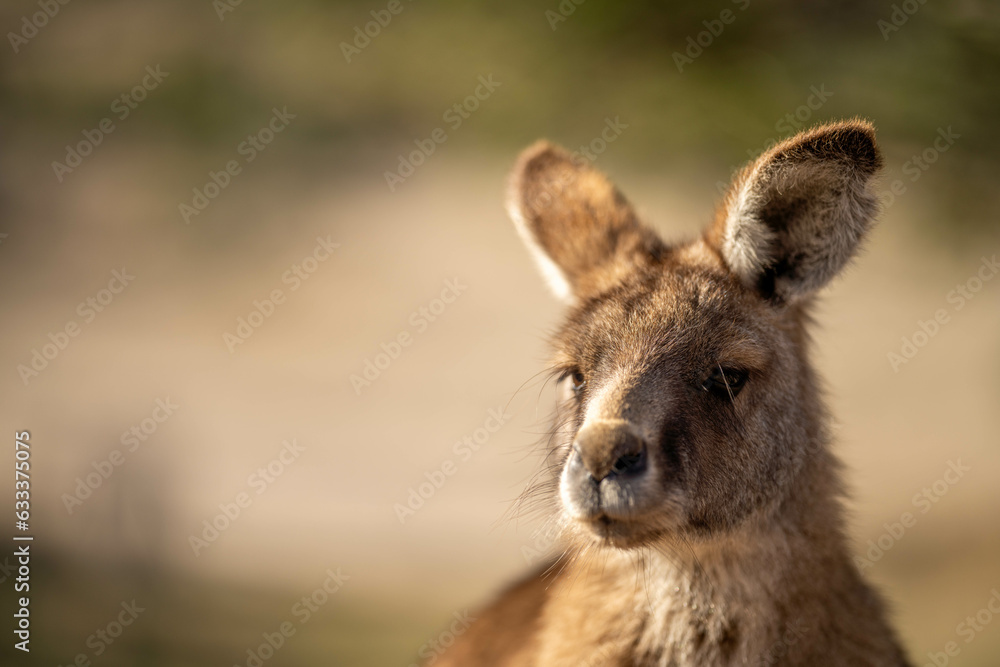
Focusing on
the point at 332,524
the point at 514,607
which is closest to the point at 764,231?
the point at 514,607

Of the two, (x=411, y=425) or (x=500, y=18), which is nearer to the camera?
(x=500, y=18)

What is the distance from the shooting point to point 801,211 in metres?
2.89

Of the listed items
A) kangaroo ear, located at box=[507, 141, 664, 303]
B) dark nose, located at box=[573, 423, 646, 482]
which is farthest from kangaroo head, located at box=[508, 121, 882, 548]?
kangaroo ear, located at box=[507, 141, 664, 303]

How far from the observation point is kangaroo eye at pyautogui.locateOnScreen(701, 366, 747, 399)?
2.70m

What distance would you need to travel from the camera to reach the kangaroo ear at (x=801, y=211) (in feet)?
8.64

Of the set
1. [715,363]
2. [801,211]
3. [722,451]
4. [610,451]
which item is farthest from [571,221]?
[610,451]

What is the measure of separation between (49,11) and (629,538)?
227 inches

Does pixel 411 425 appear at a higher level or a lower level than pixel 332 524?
higher

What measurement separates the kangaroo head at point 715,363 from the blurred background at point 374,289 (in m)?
0.38

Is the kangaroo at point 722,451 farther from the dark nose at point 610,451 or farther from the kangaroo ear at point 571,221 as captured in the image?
the kangaroo ear at point 571,221

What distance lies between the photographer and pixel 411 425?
10.2 meters

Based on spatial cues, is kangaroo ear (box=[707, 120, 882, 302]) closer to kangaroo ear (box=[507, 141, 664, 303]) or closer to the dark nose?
kangaroo ear (box=[507, 141, 664, 303])

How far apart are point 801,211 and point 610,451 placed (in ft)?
3.97

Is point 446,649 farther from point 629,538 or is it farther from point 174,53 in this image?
point 174,53
